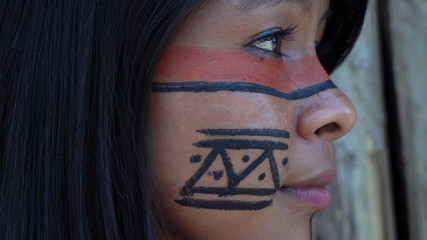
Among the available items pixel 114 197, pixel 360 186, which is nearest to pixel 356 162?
pixel 360 186

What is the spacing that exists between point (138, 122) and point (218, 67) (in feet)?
0.53

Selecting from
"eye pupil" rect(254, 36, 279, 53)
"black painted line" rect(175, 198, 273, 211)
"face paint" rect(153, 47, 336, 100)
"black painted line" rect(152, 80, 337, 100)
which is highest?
"eye pupil" rect(254, 36, 279, 53)

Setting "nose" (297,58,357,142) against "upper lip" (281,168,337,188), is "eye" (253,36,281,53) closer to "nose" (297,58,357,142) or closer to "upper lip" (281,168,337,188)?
"nose" (297,58,357,142)

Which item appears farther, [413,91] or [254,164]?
[413,91]

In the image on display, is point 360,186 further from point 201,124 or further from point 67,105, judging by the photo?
point 67,105

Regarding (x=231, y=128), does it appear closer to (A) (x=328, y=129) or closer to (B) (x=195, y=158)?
(B) (x=195, y=158)

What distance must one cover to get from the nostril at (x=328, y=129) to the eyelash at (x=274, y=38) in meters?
0.15

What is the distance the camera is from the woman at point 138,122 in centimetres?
90

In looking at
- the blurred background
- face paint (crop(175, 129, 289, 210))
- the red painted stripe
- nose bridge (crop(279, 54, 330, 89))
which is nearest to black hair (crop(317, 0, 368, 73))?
the blurred background

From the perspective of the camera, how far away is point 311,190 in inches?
40.4

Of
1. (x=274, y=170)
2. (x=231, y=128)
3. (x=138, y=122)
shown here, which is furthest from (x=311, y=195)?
(x=138, y=122)

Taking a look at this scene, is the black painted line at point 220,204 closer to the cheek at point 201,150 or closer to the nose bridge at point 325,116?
the cheek at point 201,150

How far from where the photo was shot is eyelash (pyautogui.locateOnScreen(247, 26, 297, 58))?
97cm

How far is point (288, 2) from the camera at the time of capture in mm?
972
